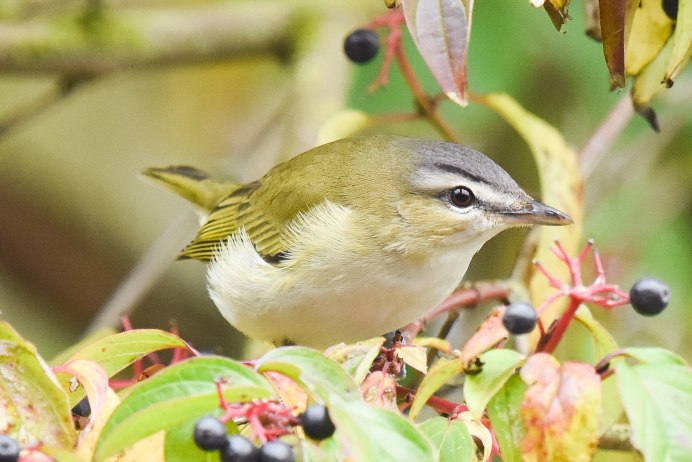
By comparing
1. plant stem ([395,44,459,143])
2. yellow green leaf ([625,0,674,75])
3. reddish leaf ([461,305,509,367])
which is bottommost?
reddish leaf ([461,305,509,367])

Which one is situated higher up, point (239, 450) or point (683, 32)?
point (683, 32)

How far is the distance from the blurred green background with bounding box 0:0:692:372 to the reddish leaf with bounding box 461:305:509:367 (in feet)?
7.47

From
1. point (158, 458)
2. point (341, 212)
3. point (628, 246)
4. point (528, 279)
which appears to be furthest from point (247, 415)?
point (628, 246)

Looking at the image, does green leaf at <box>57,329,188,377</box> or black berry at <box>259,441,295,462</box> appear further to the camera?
green leaf at <box>57,329,188,377</box>

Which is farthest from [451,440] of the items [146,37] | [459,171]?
[146,37]

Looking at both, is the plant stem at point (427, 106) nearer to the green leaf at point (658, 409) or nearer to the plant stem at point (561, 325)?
the plant stem at point (561, 325)

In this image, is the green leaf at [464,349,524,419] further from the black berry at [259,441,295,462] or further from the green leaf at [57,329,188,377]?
the green leaf at [57,329,188,377]

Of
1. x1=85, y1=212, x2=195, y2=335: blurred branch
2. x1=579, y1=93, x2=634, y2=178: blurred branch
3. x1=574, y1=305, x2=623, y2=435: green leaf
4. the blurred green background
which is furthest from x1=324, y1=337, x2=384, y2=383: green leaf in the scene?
x1=85, y1=212, x2=195, y2=335: blurred branch

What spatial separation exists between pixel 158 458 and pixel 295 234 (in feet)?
5.25

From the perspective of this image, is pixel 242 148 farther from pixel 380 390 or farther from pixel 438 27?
pixel 438 27

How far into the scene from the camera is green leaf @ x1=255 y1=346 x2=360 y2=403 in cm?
181

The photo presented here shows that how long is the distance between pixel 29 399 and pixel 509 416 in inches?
37.4

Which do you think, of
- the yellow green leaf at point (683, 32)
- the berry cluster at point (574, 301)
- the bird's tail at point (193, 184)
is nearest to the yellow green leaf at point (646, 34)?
the yellow green leaf at point (683, 32)

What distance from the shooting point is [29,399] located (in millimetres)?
1932
